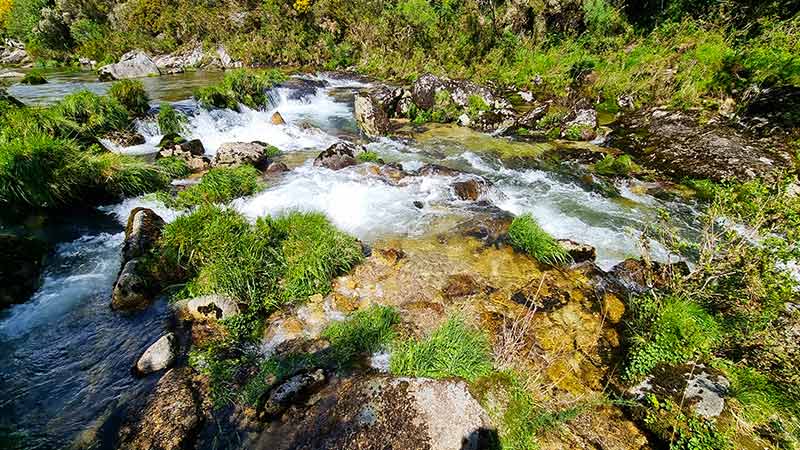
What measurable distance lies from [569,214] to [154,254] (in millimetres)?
9001

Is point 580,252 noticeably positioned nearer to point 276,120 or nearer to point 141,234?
point 141,234

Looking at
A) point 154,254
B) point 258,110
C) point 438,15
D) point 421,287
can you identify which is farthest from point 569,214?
point 438,15

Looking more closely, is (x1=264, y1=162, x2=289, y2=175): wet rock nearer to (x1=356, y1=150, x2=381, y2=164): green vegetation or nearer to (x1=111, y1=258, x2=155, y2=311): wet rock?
(x1=356, y1=150, x2=381, y2=164): green vegetation

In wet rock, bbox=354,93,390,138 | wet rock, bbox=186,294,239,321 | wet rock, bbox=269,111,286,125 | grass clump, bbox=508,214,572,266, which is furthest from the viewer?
wet rock, bbox=269,111,286,125

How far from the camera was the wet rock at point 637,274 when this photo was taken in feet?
18.5

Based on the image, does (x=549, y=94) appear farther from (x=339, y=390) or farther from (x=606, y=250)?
(x=339, y=390)

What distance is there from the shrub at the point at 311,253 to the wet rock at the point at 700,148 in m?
10.0

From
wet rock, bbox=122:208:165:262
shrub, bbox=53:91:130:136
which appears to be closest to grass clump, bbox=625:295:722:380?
wet rock, bbox=122:208:165:262

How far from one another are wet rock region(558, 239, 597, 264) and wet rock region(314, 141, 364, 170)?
269 inches

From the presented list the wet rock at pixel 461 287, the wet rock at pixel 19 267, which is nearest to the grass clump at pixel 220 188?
the wet rock at pixel 19 267

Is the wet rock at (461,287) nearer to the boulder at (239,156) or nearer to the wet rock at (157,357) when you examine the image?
the wet rock at (157,357)

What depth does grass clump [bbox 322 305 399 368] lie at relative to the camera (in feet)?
14.8

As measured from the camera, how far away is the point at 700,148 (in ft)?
33.7

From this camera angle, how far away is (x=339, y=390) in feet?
12.7
